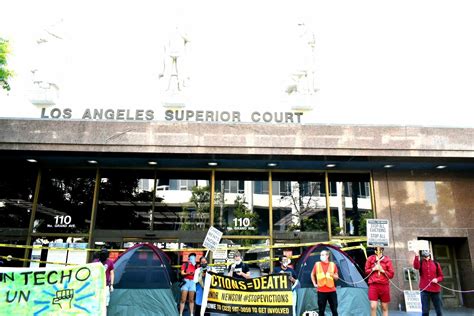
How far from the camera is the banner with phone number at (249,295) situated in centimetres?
837

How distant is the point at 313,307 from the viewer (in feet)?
29.9

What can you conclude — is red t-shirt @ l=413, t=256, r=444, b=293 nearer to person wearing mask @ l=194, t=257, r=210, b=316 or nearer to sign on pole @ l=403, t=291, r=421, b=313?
sign on pole @ l=403, t=291, r=421, b=313

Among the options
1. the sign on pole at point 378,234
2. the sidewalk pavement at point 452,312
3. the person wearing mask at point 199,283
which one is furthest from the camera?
the sidewalk pavement at point 452,312

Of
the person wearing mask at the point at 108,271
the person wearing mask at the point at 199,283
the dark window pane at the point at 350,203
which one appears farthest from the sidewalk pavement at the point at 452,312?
the person wearing mask at the point at 108,271

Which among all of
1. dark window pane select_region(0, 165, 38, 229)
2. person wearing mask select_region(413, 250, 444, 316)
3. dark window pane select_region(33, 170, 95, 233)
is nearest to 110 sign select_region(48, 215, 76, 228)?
dark window pane select_region(33, 170, 95, 233)

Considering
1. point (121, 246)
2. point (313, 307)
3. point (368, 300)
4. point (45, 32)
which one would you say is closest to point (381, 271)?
point (368, 300)

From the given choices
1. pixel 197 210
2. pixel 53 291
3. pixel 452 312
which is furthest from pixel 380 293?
pixel 197 210

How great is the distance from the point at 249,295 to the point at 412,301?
240 inches

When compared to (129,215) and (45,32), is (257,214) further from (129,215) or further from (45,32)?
(45,32)

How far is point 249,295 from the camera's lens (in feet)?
28.5

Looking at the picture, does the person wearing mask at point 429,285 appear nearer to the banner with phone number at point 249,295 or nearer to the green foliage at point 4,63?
the banner with phone number at point 249,295

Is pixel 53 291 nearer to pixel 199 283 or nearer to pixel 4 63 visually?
pixel 199 283

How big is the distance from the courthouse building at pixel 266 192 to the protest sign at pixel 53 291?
4979mm

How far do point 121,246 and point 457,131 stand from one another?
11.0 metres
